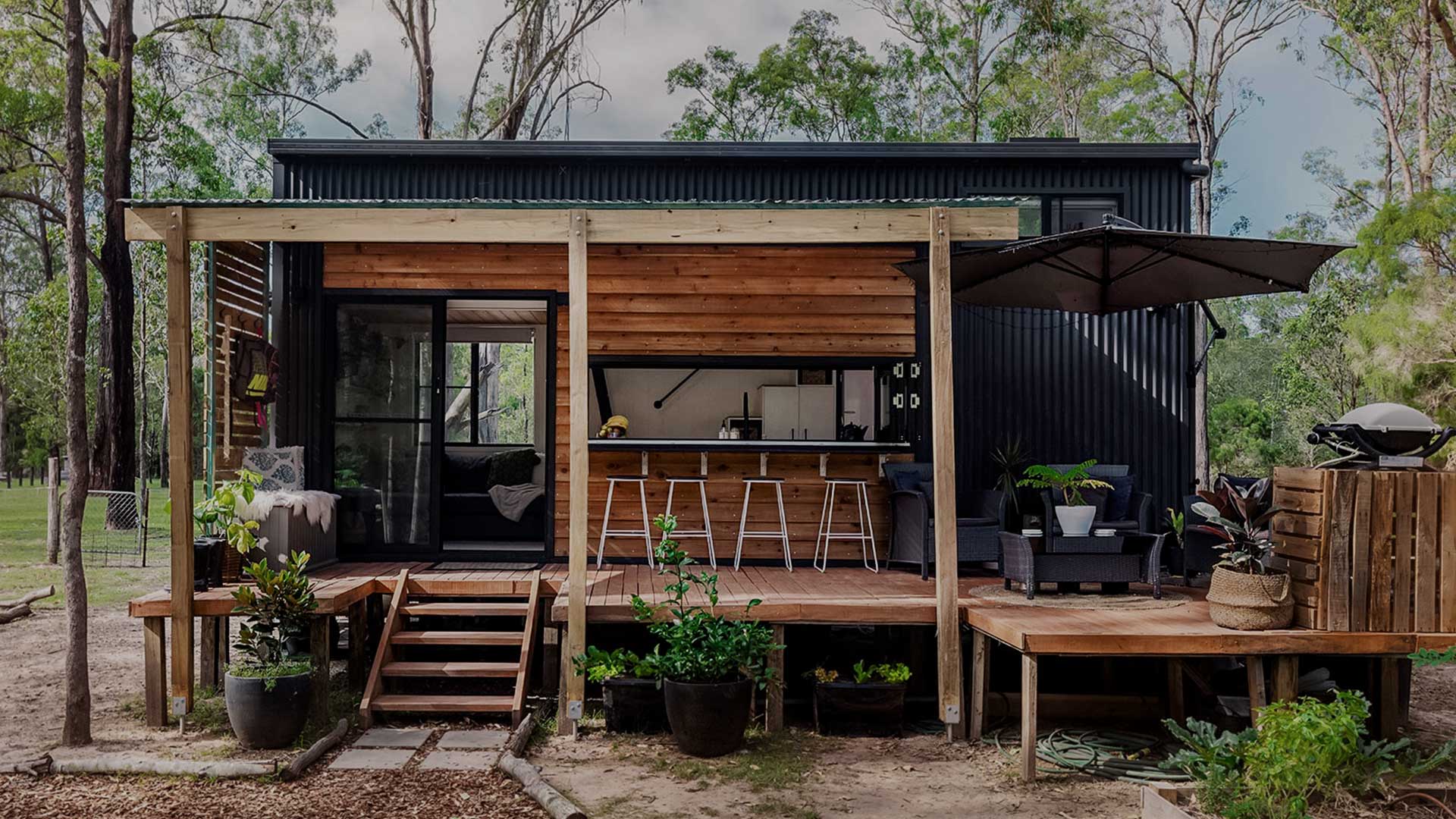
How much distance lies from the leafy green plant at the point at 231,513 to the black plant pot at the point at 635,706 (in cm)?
197

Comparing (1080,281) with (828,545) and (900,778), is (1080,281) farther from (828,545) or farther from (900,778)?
(900,778)

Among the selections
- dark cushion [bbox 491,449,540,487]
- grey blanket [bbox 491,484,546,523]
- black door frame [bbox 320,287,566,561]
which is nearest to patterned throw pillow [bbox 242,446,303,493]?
black door frame [bbox 320,287,566,561]

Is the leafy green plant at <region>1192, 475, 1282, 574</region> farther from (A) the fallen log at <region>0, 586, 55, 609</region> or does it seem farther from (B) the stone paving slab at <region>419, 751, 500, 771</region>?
(A) the fallen log at <region>0, 586, 55, 609</region>

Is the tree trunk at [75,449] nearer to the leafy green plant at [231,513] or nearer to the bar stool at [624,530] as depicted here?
the leafy green plant at [231,513]

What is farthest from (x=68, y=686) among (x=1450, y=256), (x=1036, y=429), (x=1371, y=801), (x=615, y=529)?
(x=1450, y=256)

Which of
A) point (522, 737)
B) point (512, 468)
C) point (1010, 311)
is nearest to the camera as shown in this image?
point (522, 737)

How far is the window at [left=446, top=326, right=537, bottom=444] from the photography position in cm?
942

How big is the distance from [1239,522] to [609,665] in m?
2.94

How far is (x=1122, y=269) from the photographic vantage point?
660 centimetres

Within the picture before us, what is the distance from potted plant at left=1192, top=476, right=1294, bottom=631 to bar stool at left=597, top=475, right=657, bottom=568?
3581mm

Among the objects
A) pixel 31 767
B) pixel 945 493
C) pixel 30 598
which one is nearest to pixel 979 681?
pixel 945 493

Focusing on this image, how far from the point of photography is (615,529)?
784 cm

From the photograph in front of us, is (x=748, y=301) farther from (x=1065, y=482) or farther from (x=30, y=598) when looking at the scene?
(x=30, y=598)

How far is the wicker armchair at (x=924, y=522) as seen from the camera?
22.2 feet
